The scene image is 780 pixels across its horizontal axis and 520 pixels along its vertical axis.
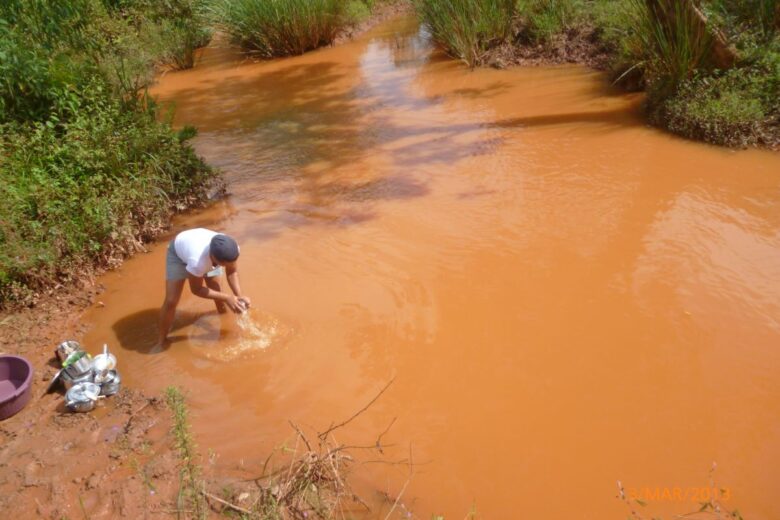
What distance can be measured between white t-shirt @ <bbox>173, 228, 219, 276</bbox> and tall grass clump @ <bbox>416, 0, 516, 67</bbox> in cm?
746

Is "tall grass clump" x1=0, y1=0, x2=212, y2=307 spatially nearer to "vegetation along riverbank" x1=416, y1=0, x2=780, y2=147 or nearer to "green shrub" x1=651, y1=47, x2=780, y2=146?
"green shrub" x1=651, y1=47, x2=780, y2=146

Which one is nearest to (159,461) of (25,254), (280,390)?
(280,390)

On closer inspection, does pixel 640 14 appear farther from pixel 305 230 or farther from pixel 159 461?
pixel 159 461

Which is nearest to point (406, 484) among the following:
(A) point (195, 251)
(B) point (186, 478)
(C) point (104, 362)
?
(B) point (186, 478)

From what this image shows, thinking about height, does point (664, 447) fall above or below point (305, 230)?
below

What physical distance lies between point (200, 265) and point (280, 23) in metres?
8.91

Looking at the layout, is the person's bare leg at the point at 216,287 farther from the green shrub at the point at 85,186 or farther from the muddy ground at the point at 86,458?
the green shrub at the point at 85,186

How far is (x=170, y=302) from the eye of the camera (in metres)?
3.96

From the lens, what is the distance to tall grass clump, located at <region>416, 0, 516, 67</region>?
9.66m

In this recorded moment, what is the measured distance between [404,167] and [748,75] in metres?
4.20

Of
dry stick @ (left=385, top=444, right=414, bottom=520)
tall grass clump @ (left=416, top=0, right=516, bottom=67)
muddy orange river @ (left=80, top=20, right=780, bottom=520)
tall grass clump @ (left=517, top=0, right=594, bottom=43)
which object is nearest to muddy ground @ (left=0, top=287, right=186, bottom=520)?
muddy orange river @ (left=80, top=20, right=780, bottom=520)

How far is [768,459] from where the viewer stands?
3008 millimetres

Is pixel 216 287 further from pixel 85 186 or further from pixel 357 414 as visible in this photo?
pixel 85 186

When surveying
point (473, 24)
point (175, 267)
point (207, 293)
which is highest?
point (473, 24)
